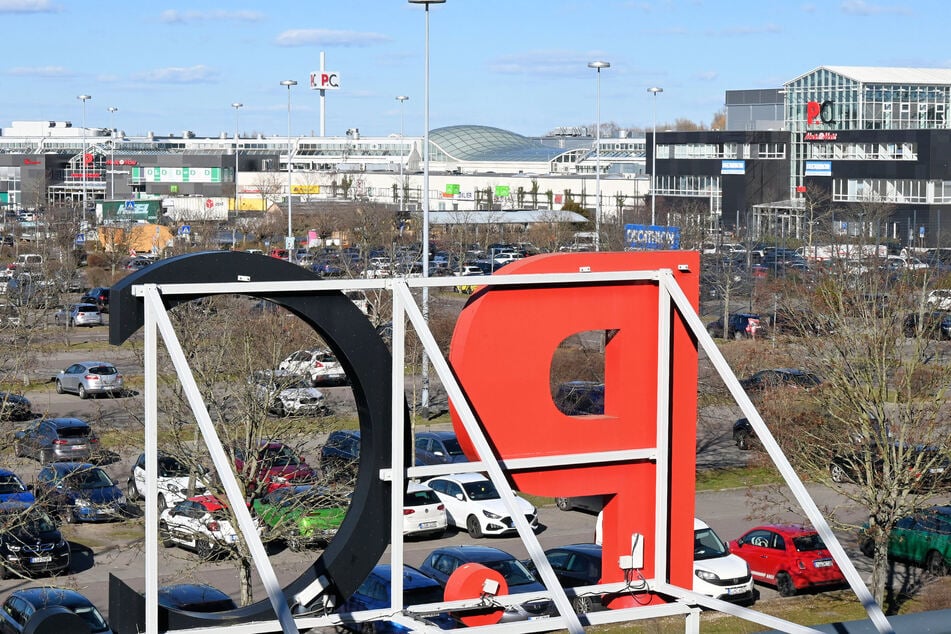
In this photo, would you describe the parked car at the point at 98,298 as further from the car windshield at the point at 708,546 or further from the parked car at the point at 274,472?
the car windshield at the point at 708,546

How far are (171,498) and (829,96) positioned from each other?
194ft

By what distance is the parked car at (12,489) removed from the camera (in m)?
20.1

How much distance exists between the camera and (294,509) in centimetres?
1630

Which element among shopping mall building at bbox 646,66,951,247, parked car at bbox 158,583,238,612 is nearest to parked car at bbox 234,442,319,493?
parked car at bbox 158,583,238,612

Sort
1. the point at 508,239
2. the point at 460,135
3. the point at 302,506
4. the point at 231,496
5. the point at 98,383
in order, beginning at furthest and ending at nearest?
1. the point at 460,135
2. the point at 508,239
3. the point at 98,383
4. the point at 302,506
5. the point at 231,496

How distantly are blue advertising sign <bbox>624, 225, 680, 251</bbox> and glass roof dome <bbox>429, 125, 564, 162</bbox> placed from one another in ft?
187

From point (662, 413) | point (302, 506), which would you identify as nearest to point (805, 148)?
point (302, 506)

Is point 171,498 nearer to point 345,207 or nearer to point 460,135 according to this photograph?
point 345,207

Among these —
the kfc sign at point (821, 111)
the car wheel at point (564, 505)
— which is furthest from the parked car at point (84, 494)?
the kfc sign at point (821, 111)

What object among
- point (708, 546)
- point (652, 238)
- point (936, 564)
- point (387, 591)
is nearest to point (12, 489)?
point (387, 591)

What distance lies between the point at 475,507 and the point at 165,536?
230 inches

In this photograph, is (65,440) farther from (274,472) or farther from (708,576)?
(708,576)

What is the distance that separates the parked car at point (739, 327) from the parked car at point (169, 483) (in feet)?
68.1

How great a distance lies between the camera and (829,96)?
7112 cm
